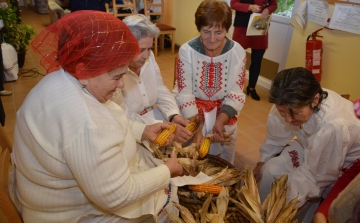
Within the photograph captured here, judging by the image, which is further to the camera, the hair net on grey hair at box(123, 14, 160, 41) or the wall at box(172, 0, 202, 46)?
the wall at box(172, 0, 202, 46)

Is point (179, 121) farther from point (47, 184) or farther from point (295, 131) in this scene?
point (47, 184)

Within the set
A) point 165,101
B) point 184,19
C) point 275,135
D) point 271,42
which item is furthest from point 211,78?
point 184,19

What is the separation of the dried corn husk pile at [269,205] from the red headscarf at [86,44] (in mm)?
941

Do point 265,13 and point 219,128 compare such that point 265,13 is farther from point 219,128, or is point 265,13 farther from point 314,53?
point 219,128

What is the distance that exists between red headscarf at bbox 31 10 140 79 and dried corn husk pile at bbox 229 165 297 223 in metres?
0.94

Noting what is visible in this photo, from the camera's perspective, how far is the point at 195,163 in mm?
1569

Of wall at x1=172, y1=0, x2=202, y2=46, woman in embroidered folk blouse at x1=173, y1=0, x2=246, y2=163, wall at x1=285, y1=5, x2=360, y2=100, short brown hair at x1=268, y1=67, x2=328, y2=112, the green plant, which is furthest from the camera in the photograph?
wall at x1=172, y1=0, x2=202, y2=46

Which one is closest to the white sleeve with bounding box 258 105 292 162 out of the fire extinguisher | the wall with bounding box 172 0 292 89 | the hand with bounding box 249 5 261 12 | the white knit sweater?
the white knit sweater

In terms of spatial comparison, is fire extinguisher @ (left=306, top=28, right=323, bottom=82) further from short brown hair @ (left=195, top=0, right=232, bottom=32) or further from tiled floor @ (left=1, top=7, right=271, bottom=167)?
short brown hair @ (left=195, top=0, right=232, bottom=32)

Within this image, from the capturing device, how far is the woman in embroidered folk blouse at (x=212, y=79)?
197 centimetres

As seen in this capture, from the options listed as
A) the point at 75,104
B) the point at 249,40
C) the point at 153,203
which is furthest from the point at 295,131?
the point at 249,40

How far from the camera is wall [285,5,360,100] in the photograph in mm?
2967

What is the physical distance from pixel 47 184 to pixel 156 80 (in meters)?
1.16

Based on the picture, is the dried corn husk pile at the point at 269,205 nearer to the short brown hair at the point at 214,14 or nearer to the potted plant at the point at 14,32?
the short brown hair at the point at 214,14
